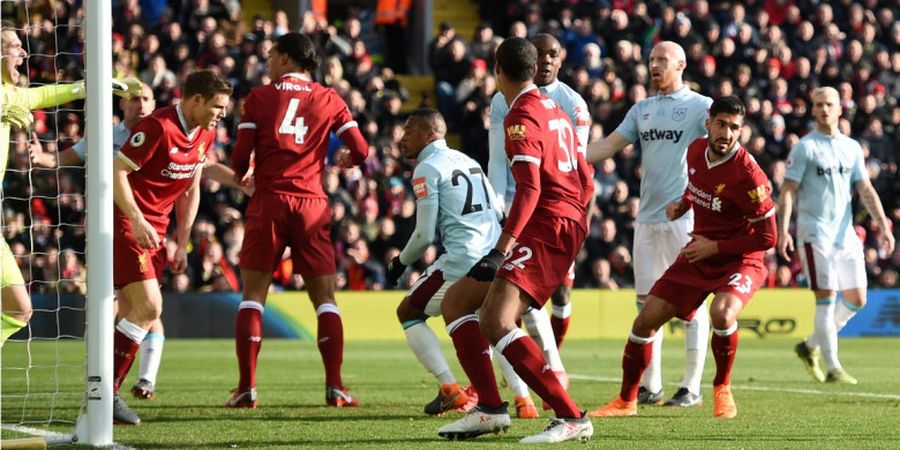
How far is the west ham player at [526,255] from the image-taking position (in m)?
6.93

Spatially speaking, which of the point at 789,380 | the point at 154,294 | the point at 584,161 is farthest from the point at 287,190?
the point at 789,380

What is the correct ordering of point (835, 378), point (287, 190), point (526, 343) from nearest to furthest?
1. point (526, 343)
2. point (287, 190)
3. point (835, 378)

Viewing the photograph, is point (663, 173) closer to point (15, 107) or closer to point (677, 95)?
point (677, 95)

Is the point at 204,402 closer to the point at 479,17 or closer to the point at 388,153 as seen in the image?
the point at 388,153

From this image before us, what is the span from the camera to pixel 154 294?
28.8ft

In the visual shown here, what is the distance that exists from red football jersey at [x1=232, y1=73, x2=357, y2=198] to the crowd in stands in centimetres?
748

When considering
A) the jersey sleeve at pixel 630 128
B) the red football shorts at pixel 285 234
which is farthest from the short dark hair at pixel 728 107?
the red football shorts at pixel 285 234

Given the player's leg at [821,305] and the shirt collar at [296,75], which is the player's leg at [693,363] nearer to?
the player's leg at [821,305]

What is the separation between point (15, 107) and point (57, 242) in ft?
7.74

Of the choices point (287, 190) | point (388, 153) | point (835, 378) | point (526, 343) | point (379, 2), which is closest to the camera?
point (526, 343)

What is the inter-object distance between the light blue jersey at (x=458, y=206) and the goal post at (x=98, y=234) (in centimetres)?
212

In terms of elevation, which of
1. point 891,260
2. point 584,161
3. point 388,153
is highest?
point 584,161

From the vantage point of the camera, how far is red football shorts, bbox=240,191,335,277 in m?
9.33

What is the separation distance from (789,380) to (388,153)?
895 cm
